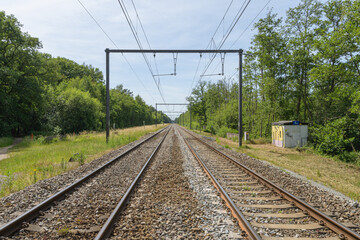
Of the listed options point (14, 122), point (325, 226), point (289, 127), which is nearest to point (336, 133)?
point (289, 127)

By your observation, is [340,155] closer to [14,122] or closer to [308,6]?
[308,6]

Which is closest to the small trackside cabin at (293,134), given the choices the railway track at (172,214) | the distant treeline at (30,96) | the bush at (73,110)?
the railway track at (172,214)

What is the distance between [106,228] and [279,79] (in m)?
25.9

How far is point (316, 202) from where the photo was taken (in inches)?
228

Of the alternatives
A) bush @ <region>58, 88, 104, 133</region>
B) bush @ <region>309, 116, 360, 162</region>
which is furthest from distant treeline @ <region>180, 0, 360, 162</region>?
bush @ <region>58, 88, 104, 133</region>

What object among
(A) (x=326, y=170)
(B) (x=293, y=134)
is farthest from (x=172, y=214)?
(B) (x=293, y=134)

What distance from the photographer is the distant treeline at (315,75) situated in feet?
57.8

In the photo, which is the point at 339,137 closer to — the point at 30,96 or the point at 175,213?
the point at 175,213

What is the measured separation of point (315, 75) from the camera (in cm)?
1862

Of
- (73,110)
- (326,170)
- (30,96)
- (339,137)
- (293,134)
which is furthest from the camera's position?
(73,110)

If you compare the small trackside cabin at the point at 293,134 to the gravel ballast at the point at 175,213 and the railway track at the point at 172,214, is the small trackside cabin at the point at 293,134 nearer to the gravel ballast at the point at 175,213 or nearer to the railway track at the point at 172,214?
the railway track at the point at 172,214

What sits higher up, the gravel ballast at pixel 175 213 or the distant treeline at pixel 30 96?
the distant treeline at pixel 30 96

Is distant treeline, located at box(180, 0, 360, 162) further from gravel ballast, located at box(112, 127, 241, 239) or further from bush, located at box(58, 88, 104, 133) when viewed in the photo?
bush, located at box(58, 88, 104, 133)

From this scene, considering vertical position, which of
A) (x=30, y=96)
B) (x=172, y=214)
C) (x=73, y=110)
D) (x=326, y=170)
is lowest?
(x=326, y=170)
